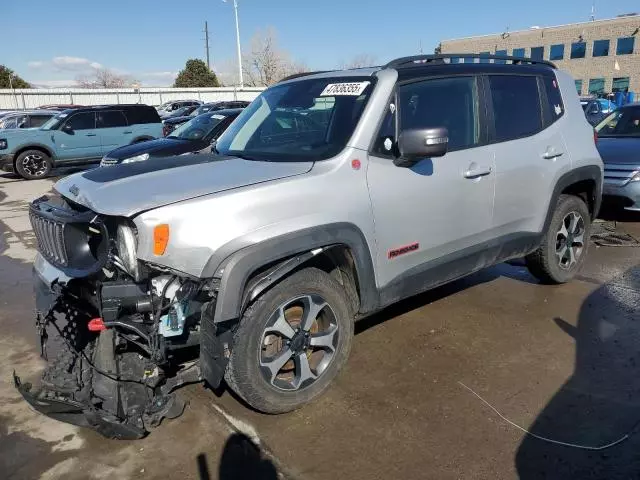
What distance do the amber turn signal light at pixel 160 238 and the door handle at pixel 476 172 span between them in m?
2.14

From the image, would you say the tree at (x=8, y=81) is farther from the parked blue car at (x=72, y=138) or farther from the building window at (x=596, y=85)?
the building window at (x=596, y=85)

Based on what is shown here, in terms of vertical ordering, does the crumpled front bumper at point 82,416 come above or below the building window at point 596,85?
below

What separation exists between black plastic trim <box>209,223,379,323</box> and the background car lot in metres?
0.75

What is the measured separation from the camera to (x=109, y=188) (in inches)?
113

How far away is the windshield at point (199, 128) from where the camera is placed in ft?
33.2

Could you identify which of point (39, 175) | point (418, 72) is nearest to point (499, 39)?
point (39, 175)

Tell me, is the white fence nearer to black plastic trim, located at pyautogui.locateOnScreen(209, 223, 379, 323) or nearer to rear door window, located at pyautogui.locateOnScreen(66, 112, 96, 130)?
rear door window, located at pyautogui.locateOnScreen(66, 112, 96, 130)

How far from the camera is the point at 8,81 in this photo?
56062 mm

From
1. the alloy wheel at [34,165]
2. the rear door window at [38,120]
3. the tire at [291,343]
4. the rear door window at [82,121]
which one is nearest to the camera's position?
the tire at [291,343]

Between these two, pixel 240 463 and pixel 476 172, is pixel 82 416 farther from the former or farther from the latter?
pixel 476 172

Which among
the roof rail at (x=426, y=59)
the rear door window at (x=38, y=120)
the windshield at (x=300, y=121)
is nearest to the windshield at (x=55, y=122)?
the rear door window at (x=38, y=120)

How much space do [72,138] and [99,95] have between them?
2887 cm

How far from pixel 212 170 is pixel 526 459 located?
91.9 inches

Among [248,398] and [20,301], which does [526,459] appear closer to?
[248,398]
